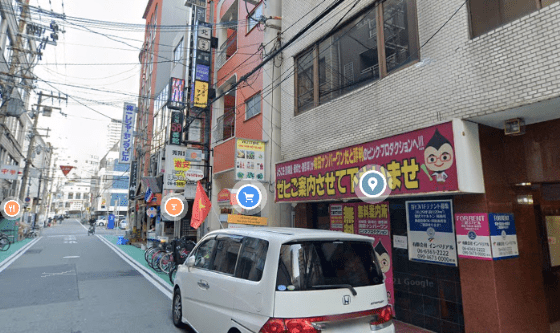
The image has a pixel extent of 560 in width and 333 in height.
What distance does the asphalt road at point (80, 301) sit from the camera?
19.7 ft

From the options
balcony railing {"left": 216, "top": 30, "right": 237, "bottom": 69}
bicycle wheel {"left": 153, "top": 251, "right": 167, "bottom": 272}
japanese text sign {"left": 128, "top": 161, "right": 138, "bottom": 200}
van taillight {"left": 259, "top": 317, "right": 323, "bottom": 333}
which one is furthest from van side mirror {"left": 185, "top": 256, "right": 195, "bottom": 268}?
japanese text sign {"left": 128, "top": 161, "right": 138, "bottom": 200}

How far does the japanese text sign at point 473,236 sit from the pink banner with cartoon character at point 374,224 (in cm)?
159

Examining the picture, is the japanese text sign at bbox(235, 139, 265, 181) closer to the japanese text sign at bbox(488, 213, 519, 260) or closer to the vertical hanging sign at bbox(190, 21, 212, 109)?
the vertical hanging sign at bbox(190, 21, 212, 109)

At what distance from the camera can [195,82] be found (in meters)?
14.8

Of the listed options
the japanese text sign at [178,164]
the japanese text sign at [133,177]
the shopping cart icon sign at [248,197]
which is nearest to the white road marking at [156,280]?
the shopping cart icon sign at [248,197]

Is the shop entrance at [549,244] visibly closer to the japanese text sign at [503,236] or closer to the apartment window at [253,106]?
the japanese text sign at [503,236]

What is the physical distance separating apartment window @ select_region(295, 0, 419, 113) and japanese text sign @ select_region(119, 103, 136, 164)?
24943mm

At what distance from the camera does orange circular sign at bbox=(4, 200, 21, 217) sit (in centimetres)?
2059

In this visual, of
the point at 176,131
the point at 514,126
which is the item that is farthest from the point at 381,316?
the point at 176,131

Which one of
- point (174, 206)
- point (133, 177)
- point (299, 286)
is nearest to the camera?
point (299, 286)

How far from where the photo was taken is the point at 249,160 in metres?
10.3

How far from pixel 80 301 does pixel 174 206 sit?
1038 centimetres

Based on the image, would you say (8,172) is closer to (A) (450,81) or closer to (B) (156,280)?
(B) (156,280)

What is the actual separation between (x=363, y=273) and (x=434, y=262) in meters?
3.00
